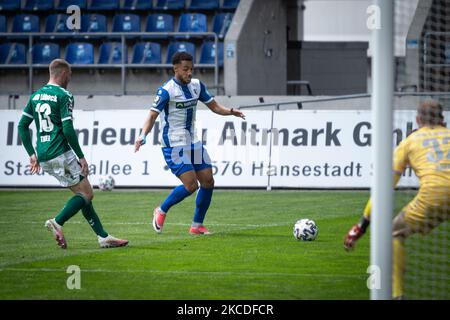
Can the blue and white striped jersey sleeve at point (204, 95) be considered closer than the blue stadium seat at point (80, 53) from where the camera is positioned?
Yes

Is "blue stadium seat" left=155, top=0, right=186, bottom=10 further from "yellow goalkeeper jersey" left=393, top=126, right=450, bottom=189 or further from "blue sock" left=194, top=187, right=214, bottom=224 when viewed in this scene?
"yellow goalkeeper jersey" left=393, top=126, right=450, bottom=189

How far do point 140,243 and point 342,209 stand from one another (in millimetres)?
5393

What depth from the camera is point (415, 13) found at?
2272 cm

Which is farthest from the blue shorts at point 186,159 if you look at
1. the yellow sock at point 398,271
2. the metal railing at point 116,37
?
the metal railing at point 116,37

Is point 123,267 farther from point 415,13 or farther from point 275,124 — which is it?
point 415,13

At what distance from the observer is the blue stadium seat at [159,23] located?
1035 inches

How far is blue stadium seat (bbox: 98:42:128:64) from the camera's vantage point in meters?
25.9

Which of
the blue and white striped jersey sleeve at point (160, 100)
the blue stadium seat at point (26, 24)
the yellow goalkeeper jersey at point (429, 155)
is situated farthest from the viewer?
the blue stadium seat at point (26, 24)

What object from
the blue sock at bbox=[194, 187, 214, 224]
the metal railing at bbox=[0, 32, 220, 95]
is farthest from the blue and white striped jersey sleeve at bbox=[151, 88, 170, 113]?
the metal railing at bbox=[0, 32, 220, 95]

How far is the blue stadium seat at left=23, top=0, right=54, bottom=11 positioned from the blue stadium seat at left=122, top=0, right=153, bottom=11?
1993mm

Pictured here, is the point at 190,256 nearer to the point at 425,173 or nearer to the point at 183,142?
the point at 183,142

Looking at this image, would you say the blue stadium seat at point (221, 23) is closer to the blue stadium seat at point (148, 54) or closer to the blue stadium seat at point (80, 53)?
the blue stadium seat at point (148, 54)

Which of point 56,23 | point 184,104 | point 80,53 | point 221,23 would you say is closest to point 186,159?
point 184,104

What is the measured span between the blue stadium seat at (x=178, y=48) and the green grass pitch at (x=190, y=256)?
791 cm
